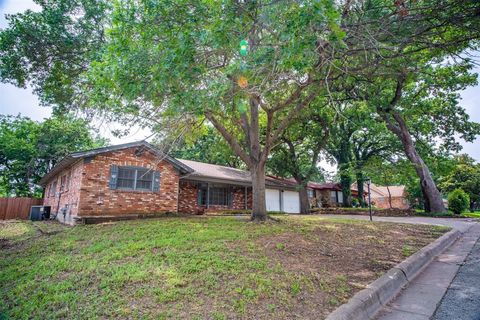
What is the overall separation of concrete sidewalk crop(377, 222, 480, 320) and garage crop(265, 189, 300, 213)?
15258mm

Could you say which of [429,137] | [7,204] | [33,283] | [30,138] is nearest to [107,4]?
[33,283]

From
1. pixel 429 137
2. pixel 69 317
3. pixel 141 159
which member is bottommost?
pixel 69 317

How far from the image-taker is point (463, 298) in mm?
3480

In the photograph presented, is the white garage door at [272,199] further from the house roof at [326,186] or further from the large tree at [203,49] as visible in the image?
the large tree at [203,49]

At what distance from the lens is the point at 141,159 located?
41.4 ft

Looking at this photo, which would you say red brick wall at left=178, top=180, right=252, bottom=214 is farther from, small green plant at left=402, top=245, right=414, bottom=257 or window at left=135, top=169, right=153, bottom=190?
small green plant at left=402, top=245, right=414, bottom=257

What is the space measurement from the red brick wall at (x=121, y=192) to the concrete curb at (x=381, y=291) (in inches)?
349

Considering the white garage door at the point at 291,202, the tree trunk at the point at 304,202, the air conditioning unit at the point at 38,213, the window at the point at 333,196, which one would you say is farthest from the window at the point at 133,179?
the window at the point at 333,196

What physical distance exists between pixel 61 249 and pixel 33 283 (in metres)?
→ 2.22

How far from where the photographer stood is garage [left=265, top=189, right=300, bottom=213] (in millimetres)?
21156

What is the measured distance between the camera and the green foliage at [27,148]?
79.1 ft

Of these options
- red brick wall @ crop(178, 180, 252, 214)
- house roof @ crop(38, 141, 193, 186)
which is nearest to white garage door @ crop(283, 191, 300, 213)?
red brick wall @ crop(178, 180, 252, 214)

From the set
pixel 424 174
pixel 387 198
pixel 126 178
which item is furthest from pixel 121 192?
pixel 387 198

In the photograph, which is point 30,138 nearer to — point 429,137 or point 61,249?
point 61,249
